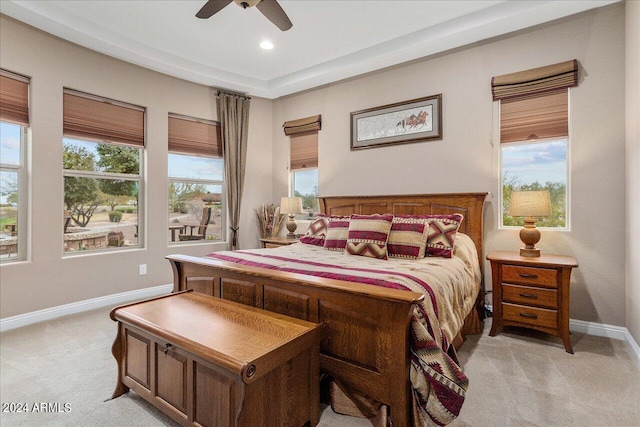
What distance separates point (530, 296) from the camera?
2.64 metres

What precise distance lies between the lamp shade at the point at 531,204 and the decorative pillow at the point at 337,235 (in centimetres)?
152

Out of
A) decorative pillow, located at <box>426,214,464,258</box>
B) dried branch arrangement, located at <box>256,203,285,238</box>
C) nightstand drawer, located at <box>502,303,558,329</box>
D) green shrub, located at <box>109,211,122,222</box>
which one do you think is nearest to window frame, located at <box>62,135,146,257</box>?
green shrub, located at <box>109,211,122,222</box>

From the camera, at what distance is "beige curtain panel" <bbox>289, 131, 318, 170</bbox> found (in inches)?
187

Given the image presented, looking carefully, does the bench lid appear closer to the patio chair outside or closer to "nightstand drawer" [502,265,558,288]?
"nightstand drawer" [502,265,558,288]

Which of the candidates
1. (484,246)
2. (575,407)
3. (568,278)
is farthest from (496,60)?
(575,407)

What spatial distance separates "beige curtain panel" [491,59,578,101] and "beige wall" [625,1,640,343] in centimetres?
38

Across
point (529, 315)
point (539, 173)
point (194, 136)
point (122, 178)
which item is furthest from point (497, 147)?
point (122, 178)

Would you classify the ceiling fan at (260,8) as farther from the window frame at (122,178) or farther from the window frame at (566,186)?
the window frame at (566,186)

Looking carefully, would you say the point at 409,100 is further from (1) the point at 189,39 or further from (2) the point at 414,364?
(2) the point at 414,364

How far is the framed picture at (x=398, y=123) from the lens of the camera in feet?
12.0

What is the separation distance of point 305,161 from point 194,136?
1.62 m

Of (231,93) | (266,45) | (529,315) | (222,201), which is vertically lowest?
(529,315)

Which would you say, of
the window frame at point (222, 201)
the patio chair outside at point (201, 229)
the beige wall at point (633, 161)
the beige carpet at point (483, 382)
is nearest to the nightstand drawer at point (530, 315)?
the beige carpet at point (483, 382)

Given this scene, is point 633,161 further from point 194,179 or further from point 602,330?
point 194,179
